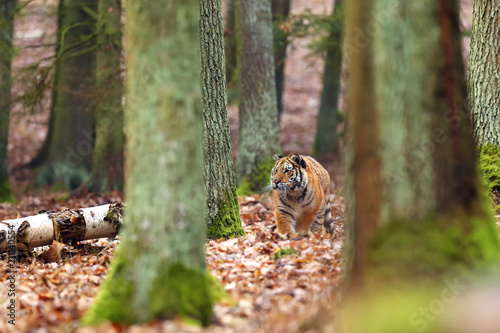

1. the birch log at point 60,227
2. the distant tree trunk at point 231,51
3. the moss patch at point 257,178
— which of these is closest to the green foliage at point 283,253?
the birch log at point 60,227

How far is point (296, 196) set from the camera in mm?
9703

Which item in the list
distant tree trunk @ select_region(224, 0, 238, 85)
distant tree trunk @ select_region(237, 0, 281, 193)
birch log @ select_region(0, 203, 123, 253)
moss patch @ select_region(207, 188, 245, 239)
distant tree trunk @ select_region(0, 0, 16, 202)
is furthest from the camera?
distant tree trunk @ select_region(224, 0, 238, 85)

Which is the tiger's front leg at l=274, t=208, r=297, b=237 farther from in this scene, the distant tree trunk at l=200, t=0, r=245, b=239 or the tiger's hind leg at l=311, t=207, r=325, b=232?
the distant tree trunk at l=200, t=0, r=245, b=239

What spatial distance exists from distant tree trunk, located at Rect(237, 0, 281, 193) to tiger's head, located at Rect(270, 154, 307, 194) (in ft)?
16.9

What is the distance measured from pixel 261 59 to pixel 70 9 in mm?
7237

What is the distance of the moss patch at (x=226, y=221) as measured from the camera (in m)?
8.87

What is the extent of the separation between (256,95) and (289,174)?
19.4 feet

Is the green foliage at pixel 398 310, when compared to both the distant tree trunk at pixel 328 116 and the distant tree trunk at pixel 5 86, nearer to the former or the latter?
the distant tree trunk at pixel 5 86

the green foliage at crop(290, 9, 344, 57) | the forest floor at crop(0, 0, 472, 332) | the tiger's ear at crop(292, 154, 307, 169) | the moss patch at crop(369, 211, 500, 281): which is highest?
the green foliage at crop(290, 9, 344, 57)

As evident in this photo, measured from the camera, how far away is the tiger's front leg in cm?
946

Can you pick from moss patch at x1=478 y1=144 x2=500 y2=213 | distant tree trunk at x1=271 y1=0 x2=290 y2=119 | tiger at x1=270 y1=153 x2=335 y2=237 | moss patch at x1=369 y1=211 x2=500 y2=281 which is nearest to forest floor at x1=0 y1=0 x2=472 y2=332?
tiger at x1=270 y1=153 x2=335 y2=237

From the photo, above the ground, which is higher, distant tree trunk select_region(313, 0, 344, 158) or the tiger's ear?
distant tree trunk select_region(313, 0, 344, 158)

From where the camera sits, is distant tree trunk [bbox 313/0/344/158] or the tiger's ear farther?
distant tree trunk [bbox 313/0/344/158]

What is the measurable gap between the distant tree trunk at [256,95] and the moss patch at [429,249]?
10.2m
